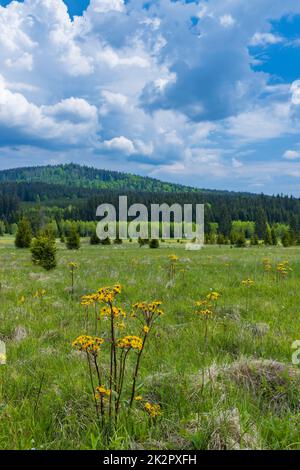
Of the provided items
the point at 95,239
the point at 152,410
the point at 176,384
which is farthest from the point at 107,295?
the point at 95,239

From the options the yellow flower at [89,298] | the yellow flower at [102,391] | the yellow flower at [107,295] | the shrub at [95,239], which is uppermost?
the yellow flower at [107,295]

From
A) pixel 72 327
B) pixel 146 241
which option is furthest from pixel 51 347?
pixel 146 241

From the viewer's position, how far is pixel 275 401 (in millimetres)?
3676

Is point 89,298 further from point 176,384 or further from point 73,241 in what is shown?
point 73,241

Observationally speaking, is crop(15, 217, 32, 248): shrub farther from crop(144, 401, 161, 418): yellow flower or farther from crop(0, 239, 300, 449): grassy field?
crop(144, 401, 161, 418): yellow flower

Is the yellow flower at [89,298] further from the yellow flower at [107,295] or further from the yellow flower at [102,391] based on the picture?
the yellow flower at [102,391]

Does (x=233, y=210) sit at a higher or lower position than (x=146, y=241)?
higher

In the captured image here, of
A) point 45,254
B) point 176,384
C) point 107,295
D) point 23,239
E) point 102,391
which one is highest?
point 107,295

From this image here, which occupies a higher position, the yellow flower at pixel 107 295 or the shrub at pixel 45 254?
the yellow flower at pixel 107 295

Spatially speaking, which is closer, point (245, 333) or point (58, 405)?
Result: point (58, 405)

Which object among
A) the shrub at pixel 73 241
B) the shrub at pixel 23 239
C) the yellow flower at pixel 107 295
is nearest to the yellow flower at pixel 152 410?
the yellow flower at pixel 107 295

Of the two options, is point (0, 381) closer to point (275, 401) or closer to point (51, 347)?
point (51, 347)

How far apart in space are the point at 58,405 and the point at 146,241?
7387cm

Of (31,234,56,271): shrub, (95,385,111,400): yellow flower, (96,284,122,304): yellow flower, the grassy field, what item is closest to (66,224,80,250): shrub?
(31,234,56,271): shrub
